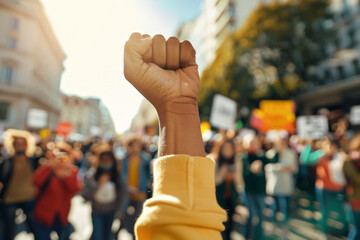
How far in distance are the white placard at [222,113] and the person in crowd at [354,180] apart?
11.2ft

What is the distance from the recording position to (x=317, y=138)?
8.93 meters

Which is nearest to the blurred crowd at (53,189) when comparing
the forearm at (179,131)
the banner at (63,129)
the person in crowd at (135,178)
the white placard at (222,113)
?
the person in crowd at (135,178)

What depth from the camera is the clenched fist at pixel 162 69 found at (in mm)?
882

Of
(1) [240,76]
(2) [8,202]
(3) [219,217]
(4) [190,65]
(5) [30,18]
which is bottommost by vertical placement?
(2) [8,202]

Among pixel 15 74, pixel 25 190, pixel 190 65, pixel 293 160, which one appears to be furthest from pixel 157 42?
pixel 15 74

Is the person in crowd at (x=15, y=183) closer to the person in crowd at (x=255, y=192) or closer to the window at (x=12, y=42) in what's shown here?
the person in crowd at (x=255, y=192)

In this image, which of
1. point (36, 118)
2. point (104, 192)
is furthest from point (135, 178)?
point (36, 118)

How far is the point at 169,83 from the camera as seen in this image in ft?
3.05

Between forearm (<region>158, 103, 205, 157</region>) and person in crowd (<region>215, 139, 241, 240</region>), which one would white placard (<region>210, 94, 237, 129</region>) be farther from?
forearm (<region>158, 103, 205, 157</region>)

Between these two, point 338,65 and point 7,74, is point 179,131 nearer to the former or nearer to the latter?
point 338,65

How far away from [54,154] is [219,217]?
3.54 metres

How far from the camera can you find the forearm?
3.03 feet

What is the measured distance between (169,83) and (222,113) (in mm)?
6359

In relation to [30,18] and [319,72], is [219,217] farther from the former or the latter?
[30,18]
